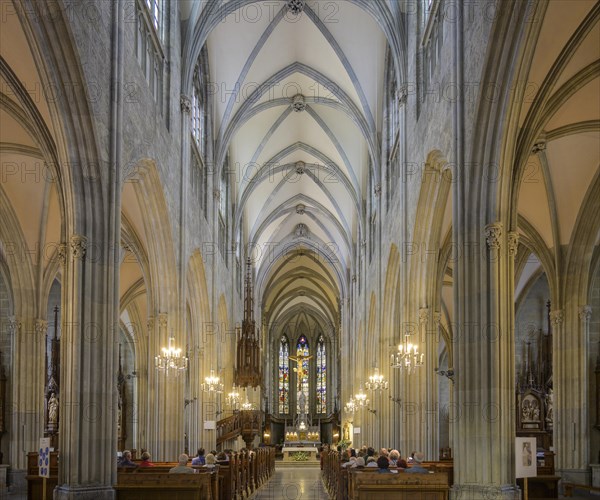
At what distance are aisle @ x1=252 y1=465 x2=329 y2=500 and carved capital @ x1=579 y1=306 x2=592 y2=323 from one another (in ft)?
29.0

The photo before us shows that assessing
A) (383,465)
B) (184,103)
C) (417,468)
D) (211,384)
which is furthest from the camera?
(211,384)

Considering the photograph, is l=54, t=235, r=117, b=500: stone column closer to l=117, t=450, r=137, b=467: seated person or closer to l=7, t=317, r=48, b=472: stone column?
l=117, t=450, r=137, b=467: seated person

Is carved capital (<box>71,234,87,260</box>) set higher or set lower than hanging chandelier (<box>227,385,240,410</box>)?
higher

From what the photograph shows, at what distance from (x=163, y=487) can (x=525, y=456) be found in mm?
6506

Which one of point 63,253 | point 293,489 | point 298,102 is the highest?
point 298,102

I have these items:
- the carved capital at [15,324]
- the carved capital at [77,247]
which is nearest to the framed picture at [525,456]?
the carved capital at [77,247]

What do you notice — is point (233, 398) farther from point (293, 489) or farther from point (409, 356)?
point (409, 356)

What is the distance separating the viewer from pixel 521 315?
33.2 m

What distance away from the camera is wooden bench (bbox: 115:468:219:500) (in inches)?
566

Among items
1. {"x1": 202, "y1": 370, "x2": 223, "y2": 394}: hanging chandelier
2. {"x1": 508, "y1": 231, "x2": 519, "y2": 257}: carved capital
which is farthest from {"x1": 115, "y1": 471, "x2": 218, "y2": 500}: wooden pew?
{"x1": 202, "y1": 370, "x2": 223, "y2": 394}: hanging chandelier

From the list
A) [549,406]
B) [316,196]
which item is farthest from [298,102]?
[549,406]

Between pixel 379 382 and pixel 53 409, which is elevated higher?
pixel 379 382

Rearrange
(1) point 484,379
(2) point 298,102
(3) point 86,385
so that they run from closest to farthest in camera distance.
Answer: (1) point 484,379, (3) point 86,385, (2) point 298,102

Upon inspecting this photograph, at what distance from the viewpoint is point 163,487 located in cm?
1434
